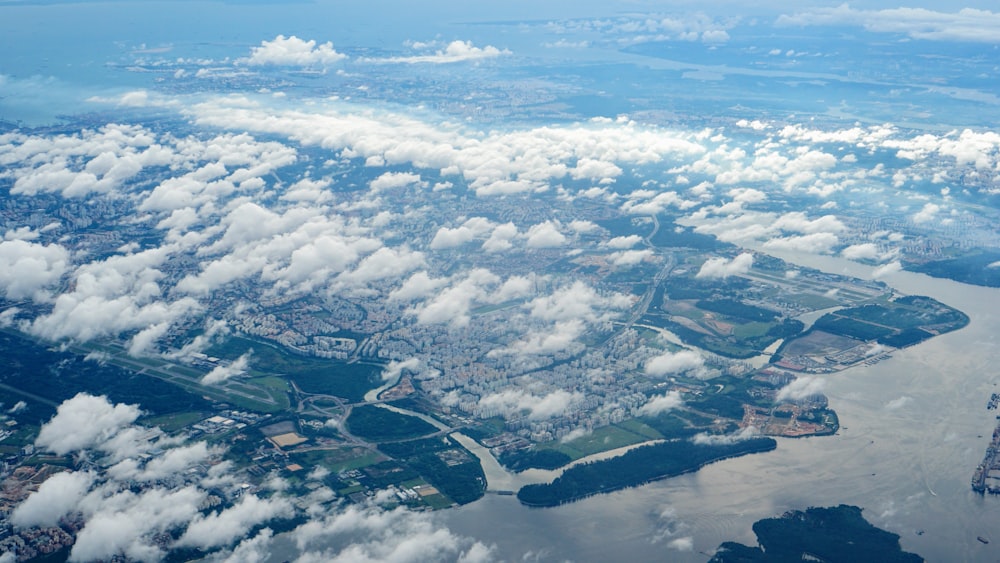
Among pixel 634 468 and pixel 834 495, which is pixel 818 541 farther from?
pixel 634 468

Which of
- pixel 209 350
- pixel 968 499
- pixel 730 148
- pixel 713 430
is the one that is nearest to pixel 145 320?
pixel 209 350

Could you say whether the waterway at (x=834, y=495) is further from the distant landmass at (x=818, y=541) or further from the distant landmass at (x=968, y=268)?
the distant landmass at (x=968, y=268)

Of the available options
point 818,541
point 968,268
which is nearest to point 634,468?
point 818,541

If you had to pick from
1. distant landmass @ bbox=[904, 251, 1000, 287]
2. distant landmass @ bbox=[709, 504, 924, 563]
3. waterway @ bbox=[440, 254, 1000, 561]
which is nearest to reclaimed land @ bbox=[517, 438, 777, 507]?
waterway @ bbox=[440, 254, 1000, 561]

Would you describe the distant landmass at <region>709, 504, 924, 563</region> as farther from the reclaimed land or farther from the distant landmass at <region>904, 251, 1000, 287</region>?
the distant landmass at <region>904, 251, 1000, 287</region>

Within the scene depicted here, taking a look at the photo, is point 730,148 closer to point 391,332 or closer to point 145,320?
point 391,332
